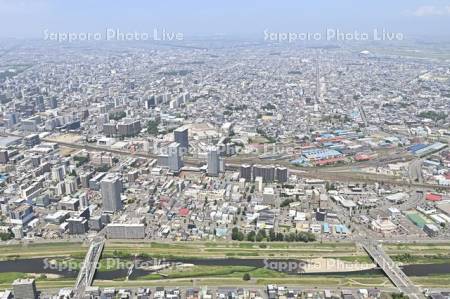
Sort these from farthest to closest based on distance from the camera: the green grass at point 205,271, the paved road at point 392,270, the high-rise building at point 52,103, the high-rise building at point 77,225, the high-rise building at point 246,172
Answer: the high-rise building at point 52,103, the high-rise building at point 246,172, the high-rise building at point 77,225, the green grass at point 205,271, the paved road at point 392,270

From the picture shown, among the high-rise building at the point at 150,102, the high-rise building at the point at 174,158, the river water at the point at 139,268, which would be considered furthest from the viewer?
the high-rise building at the point at 150,102

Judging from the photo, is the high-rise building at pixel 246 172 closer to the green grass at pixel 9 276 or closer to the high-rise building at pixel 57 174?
the high-rise building at pixel 57 174

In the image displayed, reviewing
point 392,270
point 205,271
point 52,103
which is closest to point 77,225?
point 205,271

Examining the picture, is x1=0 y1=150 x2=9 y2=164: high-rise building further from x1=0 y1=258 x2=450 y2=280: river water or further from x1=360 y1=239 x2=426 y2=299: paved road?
x1=360 y1=239 x2=426 y2=299: paved road

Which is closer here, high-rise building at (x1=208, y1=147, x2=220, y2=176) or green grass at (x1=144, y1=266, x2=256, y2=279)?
green grass at (x1=144, y1=266, x2=256, y2=279)

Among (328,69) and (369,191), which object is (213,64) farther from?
(369,191)

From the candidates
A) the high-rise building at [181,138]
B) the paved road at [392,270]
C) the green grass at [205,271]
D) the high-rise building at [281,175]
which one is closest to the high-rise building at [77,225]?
the green grass at [205,271]

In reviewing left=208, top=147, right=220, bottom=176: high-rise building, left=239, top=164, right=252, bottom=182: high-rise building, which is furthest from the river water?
left=208, top=147, right=220, bottom=176: high-rise building
